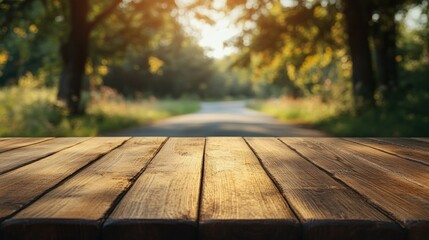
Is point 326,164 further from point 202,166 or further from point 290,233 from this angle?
point 290,233

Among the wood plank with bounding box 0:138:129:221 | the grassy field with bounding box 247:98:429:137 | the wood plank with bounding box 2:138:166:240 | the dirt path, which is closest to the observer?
the wood plank with bounding box 2:138:166:240

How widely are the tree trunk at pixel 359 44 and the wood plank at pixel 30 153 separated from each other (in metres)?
11.8

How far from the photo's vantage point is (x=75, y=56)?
14.0 metres

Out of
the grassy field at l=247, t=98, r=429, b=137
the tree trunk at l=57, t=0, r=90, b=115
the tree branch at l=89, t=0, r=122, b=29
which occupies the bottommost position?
the grassy field at l=247, t=98, r=429, b=137

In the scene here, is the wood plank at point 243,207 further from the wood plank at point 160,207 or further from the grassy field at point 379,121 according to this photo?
the grassy field at point 379,121

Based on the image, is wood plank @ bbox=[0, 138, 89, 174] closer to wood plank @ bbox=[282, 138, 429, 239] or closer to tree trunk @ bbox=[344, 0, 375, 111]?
wood plank @ bbox=[282, 138, 429, 239]

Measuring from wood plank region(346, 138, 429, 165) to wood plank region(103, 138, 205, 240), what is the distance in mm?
1097

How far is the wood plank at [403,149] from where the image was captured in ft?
7.52

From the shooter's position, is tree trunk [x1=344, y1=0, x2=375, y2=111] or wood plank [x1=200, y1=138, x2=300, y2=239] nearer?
wood plank [x1=200, y1=138, x2=300, y2=239]

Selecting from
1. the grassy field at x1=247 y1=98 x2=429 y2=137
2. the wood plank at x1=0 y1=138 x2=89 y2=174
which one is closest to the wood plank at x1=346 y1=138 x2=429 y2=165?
the wood plank at x1=0 y1=138 x2=89 y2=174

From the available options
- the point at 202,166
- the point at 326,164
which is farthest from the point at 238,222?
the point at 326,164

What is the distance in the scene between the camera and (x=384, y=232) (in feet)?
3.81

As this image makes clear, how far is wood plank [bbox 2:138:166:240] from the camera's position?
1157 millimetres

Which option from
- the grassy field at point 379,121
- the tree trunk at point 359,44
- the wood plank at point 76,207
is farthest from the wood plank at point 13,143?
the tree trunk at point 359,44
